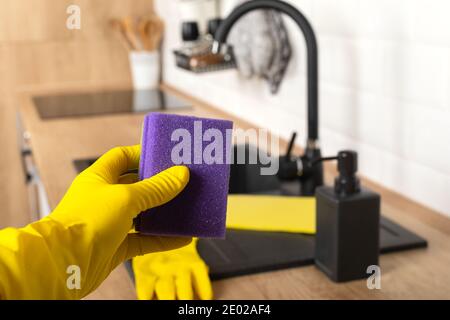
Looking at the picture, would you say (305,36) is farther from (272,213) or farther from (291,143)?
(272,213)

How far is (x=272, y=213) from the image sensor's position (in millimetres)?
1071

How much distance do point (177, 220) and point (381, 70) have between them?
68 centimetres

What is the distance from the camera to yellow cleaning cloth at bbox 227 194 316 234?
3.33 ft

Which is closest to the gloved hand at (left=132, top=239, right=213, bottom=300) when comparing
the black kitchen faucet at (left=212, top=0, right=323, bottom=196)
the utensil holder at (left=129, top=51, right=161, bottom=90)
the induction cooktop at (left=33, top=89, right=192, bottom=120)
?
the black kitchen faucet at (left=212, top=0, right=323, bottom=196)

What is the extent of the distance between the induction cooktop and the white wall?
1.72ft

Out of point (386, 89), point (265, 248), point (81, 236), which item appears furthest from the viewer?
point (386, 89)

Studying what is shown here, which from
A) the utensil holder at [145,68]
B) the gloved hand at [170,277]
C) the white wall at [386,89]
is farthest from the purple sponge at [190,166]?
the utensil holder at [145,68]

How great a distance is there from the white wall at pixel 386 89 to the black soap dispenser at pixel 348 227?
27 cm

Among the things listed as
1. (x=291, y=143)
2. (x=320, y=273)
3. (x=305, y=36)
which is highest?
(x=305, y=36)

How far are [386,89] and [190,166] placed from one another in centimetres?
67

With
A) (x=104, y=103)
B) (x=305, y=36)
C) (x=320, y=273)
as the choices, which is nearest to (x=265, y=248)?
(x=320, y=273)

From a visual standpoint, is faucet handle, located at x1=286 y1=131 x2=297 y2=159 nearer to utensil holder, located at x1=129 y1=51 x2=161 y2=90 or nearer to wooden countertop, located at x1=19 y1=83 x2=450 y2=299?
wooden countertop, located at x1=19 y1=83 x2=450 y2=299
